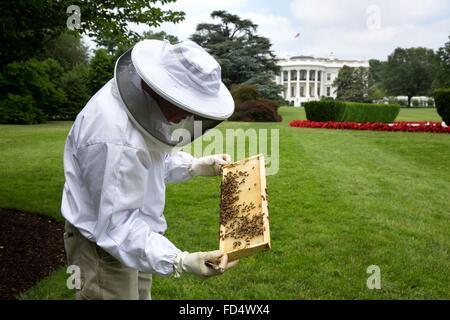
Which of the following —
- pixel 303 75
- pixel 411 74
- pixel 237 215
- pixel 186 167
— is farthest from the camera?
pixel 303 75

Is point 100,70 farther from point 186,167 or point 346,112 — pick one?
point 186,167

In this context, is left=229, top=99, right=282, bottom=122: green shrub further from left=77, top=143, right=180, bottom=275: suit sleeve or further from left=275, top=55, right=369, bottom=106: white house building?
left=275, top=55, right=369, bottom=106: white house building

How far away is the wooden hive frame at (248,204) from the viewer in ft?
6.60

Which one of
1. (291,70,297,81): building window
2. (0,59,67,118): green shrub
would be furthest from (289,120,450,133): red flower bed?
(291,70,297,81): building window

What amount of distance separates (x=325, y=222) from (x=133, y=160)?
4.15 metres

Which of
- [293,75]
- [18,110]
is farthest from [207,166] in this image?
[293,75]

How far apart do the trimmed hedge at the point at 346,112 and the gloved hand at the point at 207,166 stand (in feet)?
53.0

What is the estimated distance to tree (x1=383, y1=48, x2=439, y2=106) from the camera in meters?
67.6

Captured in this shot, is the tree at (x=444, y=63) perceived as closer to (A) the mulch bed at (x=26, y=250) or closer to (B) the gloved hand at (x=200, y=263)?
(A) the mulch bed at (x=26, y=250)

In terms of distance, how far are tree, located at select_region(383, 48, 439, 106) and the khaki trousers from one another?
69.4 metres

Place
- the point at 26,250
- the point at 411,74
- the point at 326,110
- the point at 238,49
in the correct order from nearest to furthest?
the point at 26,250 < the point at 326,110 < the point at 238,49 < the point at 411,74

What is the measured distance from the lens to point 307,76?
3314 inches

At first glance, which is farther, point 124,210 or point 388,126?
point 388,126

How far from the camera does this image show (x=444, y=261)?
430 cm
